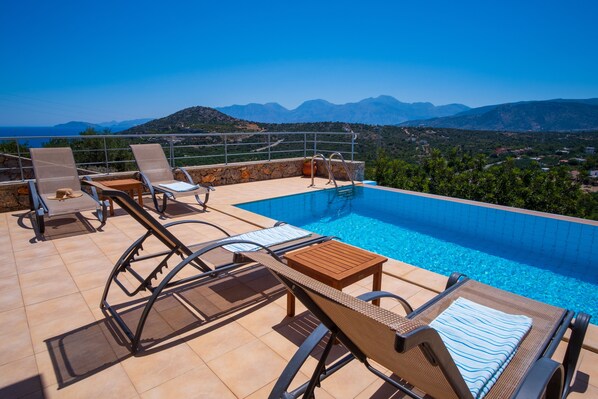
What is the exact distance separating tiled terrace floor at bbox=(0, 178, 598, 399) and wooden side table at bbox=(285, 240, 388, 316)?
0.43m

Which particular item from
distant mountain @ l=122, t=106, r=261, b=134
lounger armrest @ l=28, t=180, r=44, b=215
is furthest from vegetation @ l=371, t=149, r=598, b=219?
distant mountain @ l=122, t=106, r=261, b=134

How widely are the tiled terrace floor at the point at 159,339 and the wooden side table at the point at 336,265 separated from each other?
43 centimetres

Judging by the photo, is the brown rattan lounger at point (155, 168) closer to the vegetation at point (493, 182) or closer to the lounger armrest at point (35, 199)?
the lounger armrest at point (35, 199)

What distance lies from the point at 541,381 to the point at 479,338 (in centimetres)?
48

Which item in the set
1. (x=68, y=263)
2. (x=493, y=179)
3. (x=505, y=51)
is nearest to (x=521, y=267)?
(x=493, y=179)

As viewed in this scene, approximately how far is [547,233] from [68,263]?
6738mm

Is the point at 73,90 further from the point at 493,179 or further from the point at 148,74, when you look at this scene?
the point at 493,179

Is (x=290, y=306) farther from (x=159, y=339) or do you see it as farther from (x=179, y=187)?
(x=179, y=187)

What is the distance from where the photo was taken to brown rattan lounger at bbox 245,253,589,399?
3.06 feet

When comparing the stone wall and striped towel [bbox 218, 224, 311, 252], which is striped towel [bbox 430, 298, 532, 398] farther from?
the stone wall

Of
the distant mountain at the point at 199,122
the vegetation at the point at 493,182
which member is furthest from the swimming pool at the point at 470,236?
the distant mountain at the point at 199,122

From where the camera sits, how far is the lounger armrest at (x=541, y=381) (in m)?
1.22

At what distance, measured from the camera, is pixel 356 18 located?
1622 centimetres

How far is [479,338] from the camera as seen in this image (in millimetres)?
1759
